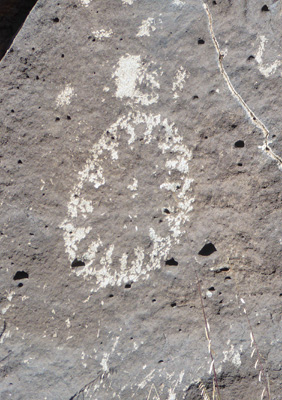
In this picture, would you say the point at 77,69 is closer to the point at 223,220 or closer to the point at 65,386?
the point at 223,220

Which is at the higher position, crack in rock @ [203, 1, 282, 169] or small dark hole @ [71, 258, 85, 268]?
crack in rock @ [203, 1, 282, 169]

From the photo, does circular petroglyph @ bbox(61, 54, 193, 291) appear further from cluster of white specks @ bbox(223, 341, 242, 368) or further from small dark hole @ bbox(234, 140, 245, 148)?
cluster of white specks @ bbox(223, 341, 242, 368)

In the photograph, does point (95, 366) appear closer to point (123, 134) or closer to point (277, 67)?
point (123, 134)

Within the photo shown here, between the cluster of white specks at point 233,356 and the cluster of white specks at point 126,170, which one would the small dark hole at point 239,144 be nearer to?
the cluster of white specks at point 126,170

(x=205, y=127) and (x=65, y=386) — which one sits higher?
(x=205, y=127)

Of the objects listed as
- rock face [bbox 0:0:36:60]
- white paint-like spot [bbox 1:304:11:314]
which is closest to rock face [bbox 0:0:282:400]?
white paint-like spot [bbox 1:304:11:314]

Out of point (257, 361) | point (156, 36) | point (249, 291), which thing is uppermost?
point (156, 36)

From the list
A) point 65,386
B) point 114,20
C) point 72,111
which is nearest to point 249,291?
point 65,386
